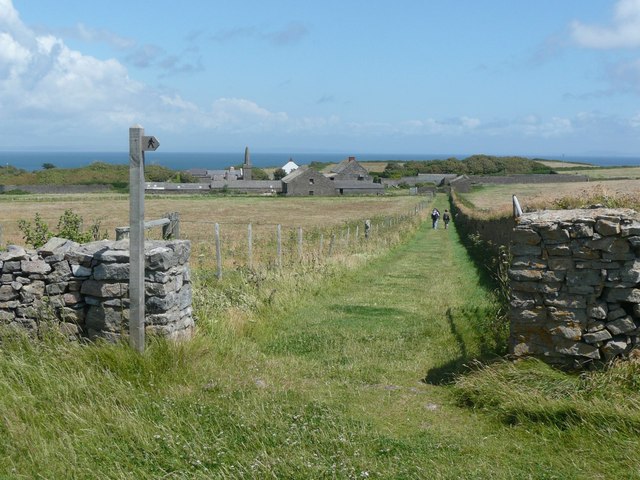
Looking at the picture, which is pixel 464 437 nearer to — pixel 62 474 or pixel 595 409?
pixel 595 409

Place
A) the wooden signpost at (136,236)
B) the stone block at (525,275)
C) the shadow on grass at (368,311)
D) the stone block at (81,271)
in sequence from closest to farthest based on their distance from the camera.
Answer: the stone block at (525,275), the wooden signpost at (136,236), the stone block at (81,271), the shadow on grass at (368,311)

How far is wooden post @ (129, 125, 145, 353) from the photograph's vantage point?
7582 millimetres

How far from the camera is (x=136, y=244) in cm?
758

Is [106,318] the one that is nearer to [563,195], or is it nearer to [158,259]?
[158,259]

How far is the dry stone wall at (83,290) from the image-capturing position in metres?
7.93

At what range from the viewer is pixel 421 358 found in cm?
875

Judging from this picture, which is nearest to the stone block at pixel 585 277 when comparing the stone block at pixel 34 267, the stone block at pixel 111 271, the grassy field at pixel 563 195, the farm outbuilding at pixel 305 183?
the grassy field at pixel 563 195

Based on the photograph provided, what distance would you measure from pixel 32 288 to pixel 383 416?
4699mm

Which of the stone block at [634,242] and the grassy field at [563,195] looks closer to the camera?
the stone block at [634,242]

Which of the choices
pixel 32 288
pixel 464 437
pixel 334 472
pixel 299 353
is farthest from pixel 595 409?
pixel 32 288

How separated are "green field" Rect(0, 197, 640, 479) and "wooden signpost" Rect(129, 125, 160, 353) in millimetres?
305

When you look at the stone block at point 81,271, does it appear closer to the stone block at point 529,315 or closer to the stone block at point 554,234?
the stone block at point 529,315

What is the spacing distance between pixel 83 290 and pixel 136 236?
1.12m

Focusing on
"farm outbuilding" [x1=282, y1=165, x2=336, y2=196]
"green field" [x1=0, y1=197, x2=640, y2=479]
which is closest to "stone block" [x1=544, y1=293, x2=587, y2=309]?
"green field" [x1=0, y1=197, x2=640, y2=479]
